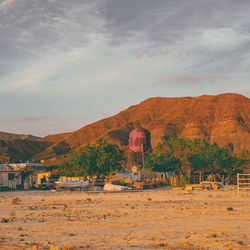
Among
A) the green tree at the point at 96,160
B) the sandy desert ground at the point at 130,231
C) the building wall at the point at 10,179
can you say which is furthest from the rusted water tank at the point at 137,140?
the sandy desert ground at the point at 130,231

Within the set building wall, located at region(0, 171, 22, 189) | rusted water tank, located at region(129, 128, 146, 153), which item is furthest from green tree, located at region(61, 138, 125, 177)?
rusted water tank, located at region(129, 128, 146, 153)

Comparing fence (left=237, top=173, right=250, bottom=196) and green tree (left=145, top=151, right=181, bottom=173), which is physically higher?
green tree (left=145, top=151, right=181, bottom=173)

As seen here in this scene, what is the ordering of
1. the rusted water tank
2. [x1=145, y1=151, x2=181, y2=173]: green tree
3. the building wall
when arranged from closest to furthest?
the building wall
[x1=145, y1=151, x2=181, y2=173]: green tree
the rusted water tank

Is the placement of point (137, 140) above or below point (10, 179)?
above

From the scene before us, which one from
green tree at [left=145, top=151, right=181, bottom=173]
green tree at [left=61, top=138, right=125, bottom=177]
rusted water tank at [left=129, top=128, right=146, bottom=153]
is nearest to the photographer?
green tree at [left=61, top=138, right=125, bottom=177]

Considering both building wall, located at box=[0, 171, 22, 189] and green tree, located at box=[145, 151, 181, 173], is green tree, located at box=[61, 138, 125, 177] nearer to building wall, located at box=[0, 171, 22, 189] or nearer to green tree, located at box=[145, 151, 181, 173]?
green tree, located at box=[145, 151, 181, 173]

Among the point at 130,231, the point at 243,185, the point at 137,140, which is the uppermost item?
the point at 137,140

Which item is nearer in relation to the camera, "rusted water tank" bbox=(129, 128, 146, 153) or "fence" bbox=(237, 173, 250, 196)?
"fence" bbox=(237, 173, 250, 196)

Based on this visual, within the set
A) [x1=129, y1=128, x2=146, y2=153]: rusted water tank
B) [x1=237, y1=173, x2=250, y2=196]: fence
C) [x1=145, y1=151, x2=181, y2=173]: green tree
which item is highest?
[x1=129, y1=128, x2=146, y2=153]: rusted water tank

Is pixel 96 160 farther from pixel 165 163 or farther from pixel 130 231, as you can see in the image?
pixel 130 231

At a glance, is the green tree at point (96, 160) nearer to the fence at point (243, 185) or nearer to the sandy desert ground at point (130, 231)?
the fence at point (243, 185)

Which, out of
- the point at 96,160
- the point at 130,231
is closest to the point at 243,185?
the point at 96,160

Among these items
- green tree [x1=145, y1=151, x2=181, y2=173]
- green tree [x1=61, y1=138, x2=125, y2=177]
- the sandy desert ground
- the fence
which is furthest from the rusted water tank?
A: the sandy desert ground

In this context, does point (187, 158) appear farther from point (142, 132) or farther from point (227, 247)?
point (227, 247)
